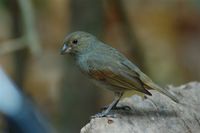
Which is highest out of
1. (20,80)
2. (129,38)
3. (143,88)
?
(143,88)

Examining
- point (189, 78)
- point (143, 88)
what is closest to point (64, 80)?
point (143, 88)

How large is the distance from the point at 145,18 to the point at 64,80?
262 inches

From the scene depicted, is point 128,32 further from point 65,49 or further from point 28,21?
point 65,49

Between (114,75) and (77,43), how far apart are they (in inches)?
17.0

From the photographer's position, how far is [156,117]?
5.79 metres

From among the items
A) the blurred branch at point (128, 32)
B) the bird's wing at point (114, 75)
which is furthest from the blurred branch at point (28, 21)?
the bird's wing at point (114, 75)

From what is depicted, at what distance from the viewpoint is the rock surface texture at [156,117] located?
556cm

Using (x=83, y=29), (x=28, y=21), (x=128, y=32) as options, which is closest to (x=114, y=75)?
(x=28, y=21)

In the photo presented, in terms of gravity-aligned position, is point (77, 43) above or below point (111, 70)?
above

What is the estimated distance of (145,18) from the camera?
14344 millimetres

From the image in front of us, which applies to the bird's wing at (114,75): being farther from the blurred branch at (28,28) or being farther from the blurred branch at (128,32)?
the blurred branch at (128,32)

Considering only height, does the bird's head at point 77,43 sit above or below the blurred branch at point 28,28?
above

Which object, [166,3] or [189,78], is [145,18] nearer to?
[166,3]

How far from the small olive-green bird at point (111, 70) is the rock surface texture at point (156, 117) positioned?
0.13 meters
